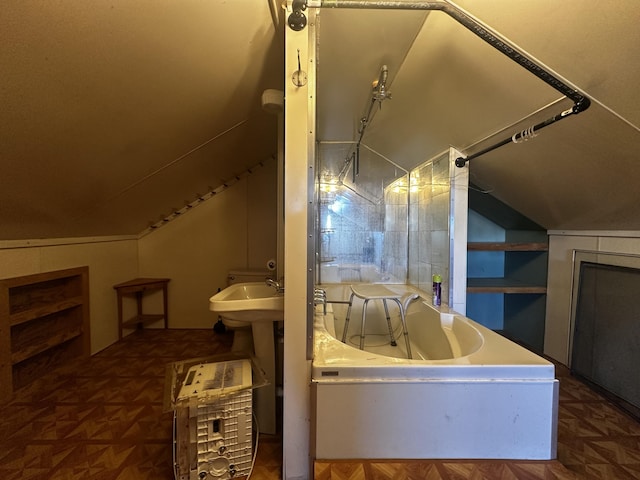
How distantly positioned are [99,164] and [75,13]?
1.03m

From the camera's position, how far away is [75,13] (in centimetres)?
104

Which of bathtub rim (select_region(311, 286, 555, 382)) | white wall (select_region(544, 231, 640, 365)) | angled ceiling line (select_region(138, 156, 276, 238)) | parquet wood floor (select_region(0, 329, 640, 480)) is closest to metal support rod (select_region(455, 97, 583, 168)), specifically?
bathtub rim (select_region(311, 286, 555, 382))

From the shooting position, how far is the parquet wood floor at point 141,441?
4.06 ft

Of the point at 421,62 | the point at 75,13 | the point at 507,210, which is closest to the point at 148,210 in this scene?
the point at 75,13

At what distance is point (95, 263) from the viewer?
9.25ft

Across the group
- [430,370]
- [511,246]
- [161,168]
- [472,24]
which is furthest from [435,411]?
[161,168]

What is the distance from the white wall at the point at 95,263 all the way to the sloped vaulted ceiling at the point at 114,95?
0.14 metres

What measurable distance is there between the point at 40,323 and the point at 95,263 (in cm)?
64

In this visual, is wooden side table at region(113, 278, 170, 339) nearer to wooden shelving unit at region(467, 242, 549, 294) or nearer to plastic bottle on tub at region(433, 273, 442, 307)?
plastic bottle on tub at region(433, 273, 442, 307)

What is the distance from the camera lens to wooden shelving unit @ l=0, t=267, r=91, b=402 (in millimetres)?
1982

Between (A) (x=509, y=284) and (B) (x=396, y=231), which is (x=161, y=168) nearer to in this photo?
(B) (x=396, y=231)

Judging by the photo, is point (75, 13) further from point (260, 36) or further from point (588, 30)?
point (588, 30)

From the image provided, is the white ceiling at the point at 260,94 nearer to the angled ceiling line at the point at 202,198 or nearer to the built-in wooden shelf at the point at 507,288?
the built-in wooden shelf at the point at 507,288

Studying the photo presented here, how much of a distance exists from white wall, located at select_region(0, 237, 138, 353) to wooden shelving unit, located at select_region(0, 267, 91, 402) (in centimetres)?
8
